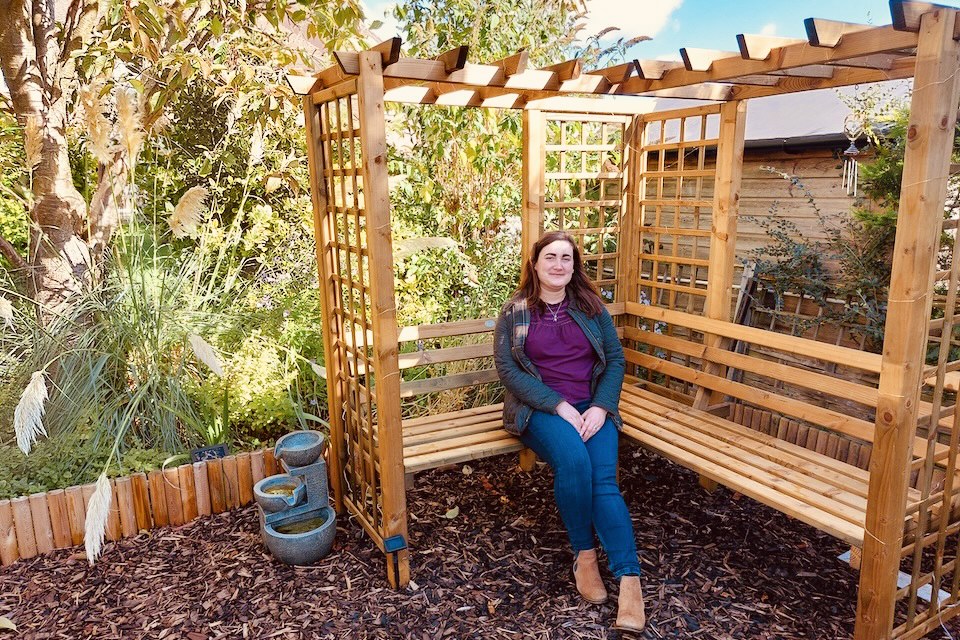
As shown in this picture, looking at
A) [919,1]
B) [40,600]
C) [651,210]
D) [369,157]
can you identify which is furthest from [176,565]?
[651,210]

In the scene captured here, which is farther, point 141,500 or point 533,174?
point 533,174

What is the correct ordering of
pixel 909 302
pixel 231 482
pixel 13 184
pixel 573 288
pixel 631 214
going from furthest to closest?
pixel 13 184 < pixel 631 214 < pixel 231 482 < pixel 573 288 < pixel 909 302

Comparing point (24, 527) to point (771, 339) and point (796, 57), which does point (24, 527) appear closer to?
point (771, 339)

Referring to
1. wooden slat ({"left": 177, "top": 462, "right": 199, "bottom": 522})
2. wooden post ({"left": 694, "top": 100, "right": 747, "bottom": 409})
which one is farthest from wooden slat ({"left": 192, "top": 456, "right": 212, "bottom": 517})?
wooden post ({"left": 694, "top": 100, "right": 747, "bottom": 409})

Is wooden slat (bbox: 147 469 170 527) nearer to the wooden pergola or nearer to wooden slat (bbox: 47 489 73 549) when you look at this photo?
wooden slat (bbox: 47 489 73 549)

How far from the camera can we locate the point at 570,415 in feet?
9.53

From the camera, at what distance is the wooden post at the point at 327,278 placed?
2990 millimetres

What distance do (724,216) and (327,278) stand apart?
1982mm

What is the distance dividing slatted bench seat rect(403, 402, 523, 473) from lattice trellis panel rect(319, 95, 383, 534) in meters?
0.19

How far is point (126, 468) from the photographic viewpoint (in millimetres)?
3213

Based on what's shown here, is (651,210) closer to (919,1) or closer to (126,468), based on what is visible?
(919,1)

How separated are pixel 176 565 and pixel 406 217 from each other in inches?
116

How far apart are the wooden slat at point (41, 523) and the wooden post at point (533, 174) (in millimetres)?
2464

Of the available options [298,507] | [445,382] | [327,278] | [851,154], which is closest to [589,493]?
[445,382]
